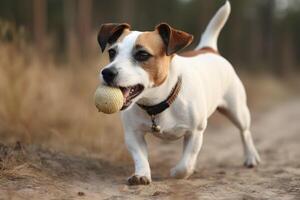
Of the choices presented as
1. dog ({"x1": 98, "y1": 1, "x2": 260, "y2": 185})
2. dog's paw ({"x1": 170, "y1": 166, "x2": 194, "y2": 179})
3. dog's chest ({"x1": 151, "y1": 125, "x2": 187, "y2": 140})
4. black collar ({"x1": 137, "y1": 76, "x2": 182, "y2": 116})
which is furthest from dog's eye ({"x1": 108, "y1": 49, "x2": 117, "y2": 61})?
dog's paw ({"x1": 170, "y1": 166, "x2": 194, "y2": 179})

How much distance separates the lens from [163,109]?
19.0 feet

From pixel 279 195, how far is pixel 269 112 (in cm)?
1128

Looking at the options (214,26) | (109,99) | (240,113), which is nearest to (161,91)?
(109,99)

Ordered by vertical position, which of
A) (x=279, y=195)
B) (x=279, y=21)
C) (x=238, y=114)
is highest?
(x=279, y=21)

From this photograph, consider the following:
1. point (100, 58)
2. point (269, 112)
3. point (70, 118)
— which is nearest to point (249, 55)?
point (269, 112)

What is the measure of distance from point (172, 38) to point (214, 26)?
7.39 feet

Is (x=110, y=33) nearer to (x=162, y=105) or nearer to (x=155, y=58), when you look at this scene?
(x=155, y=58)

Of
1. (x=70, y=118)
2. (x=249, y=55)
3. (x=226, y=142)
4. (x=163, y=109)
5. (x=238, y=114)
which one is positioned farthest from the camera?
(x=249, y=55)

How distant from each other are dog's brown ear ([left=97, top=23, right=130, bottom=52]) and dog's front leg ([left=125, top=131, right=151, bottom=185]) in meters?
0.81

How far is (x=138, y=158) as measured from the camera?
579 cm

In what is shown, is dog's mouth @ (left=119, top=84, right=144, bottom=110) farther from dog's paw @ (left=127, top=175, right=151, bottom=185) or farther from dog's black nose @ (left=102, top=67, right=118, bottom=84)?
dog's paw @ (left=127, top=175, right=151, bottom=185)

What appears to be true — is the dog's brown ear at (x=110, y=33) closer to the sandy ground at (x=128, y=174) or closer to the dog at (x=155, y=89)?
the dog at (x=155, y=89)

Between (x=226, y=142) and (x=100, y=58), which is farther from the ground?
(x=100, y=58)

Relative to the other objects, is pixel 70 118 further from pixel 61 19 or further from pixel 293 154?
pixel 61 19
